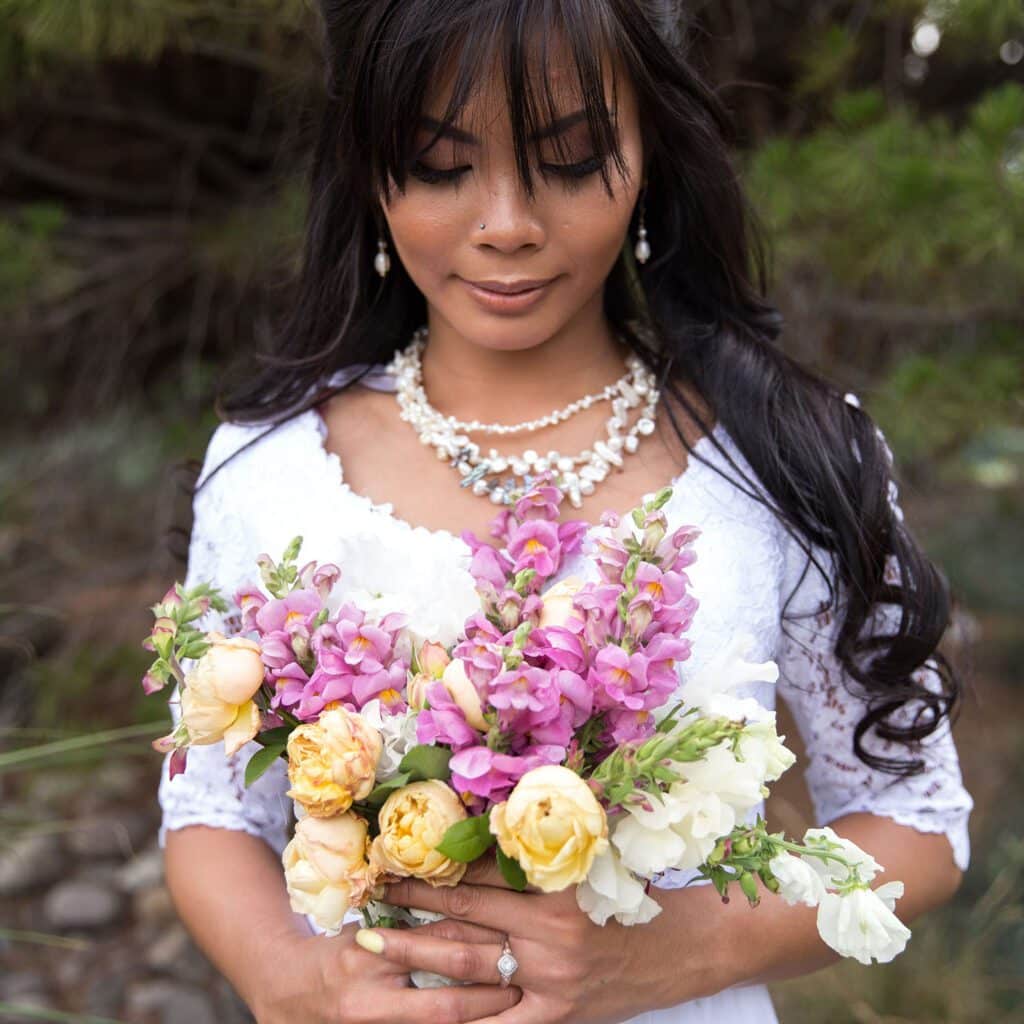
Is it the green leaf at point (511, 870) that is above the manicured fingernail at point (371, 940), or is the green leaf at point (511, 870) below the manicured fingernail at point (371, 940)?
above

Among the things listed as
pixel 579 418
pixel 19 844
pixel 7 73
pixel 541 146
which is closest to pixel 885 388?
pixel 579 418

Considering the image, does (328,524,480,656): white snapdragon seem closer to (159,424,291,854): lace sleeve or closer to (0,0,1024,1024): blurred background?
(159,424,291,854): lace sleeve

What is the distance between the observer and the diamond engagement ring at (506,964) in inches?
50.4

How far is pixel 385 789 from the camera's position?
113 cm

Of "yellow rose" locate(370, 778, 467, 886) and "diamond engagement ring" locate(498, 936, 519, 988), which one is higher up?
"yellow rose" locate(370, 778, 467, 886)

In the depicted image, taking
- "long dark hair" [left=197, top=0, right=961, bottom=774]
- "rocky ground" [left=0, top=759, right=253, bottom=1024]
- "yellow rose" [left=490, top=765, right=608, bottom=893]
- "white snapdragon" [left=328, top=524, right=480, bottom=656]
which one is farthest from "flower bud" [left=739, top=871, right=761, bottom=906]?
"rocky ground" [left=0, top=759, right=253, bottom=1024]

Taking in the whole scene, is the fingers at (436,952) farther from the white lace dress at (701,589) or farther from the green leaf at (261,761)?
the white lace dress at (701,589)

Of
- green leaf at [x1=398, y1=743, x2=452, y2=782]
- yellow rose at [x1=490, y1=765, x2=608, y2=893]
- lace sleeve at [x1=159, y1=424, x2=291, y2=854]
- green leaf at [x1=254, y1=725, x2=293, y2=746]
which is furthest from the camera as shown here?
lace sleeve at [x1=159, y1=424, x2=291, y2=854]

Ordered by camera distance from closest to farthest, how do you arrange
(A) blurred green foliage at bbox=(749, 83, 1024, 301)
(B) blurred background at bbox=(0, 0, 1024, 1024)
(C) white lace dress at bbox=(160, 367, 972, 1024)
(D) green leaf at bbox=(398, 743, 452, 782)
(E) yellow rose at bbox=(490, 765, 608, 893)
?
(E) yellow rose at bbox=(490, 765, 608, 893)
(D) green leaf at bbox=(398, 743, 452, 782)
(C) white lace dress at bbox=(160, 367, 972, 1024)
(A) blurred green foliage at bbox=(749, 83, 1024, 301)
(B) blurred background at bbox=(0, 0, 1024, 1024)

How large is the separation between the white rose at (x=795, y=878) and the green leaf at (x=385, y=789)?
35 cm

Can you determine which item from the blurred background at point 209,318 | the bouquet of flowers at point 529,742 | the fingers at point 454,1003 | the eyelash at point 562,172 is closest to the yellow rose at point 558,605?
the bouquet of flowers at point 529,742

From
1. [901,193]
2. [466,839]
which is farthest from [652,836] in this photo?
[901,193]

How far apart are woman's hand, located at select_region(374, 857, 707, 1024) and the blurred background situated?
2.78ft

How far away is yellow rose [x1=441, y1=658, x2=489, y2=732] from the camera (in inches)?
42.1
